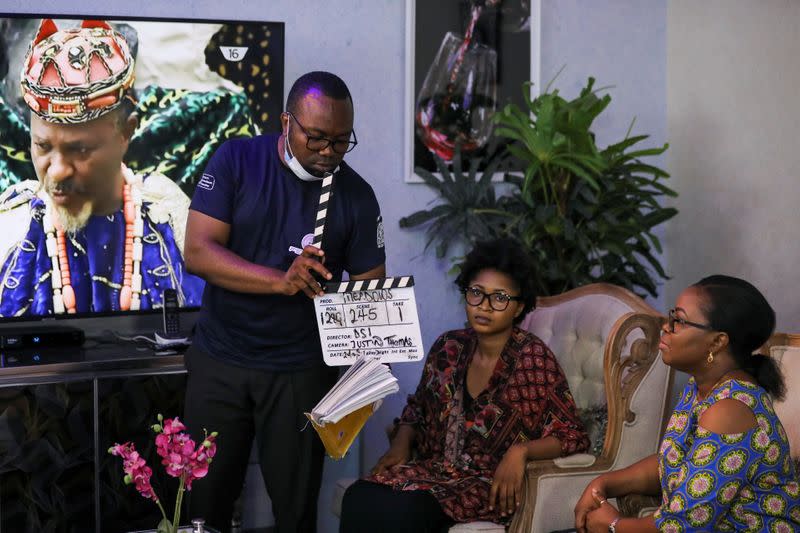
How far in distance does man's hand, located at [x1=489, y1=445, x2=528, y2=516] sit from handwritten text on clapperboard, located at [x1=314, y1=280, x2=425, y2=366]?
1.60 feet

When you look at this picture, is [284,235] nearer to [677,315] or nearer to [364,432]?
[677,315]

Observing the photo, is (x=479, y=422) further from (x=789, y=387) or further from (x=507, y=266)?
(x=789, y=387)

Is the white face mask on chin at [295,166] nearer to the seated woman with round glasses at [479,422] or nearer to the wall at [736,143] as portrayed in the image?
the seated woman with round glasses at [479,422]

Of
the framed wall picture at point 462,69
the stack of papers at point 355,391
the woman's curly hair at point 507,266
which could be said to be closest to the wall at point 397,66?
the framed wall picture at point 462,69

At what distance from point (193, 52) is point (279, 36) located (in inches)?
13.6

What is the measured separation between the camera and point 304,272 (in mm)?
2719

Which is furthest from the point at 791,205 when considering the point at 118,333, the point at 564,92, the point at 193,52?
the point at 118,333

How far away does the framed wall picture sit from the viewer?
4.59 m

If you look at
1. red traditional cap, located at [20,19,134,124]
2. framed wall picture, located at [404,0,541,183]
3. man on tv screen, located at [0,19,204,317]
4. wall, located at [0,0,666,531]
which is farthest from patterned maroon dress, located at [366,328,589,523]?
red traditional cap, located at [20,19,134,124]

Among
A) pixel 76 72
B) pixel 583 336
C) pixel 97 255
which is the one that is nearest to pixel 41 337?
pixel 97 255

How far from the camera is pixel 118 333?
4160 mm

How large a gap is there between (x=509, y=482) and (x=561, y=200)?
1.65 meters

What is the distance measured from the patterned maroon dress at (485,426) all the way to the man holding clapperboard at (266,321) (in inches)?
15.3

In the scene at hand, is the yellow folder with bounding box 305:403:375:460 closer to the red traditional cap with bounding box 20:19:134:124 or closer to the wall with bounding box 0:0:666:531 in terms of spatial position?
the wall with bounding box 0:0:666:531
